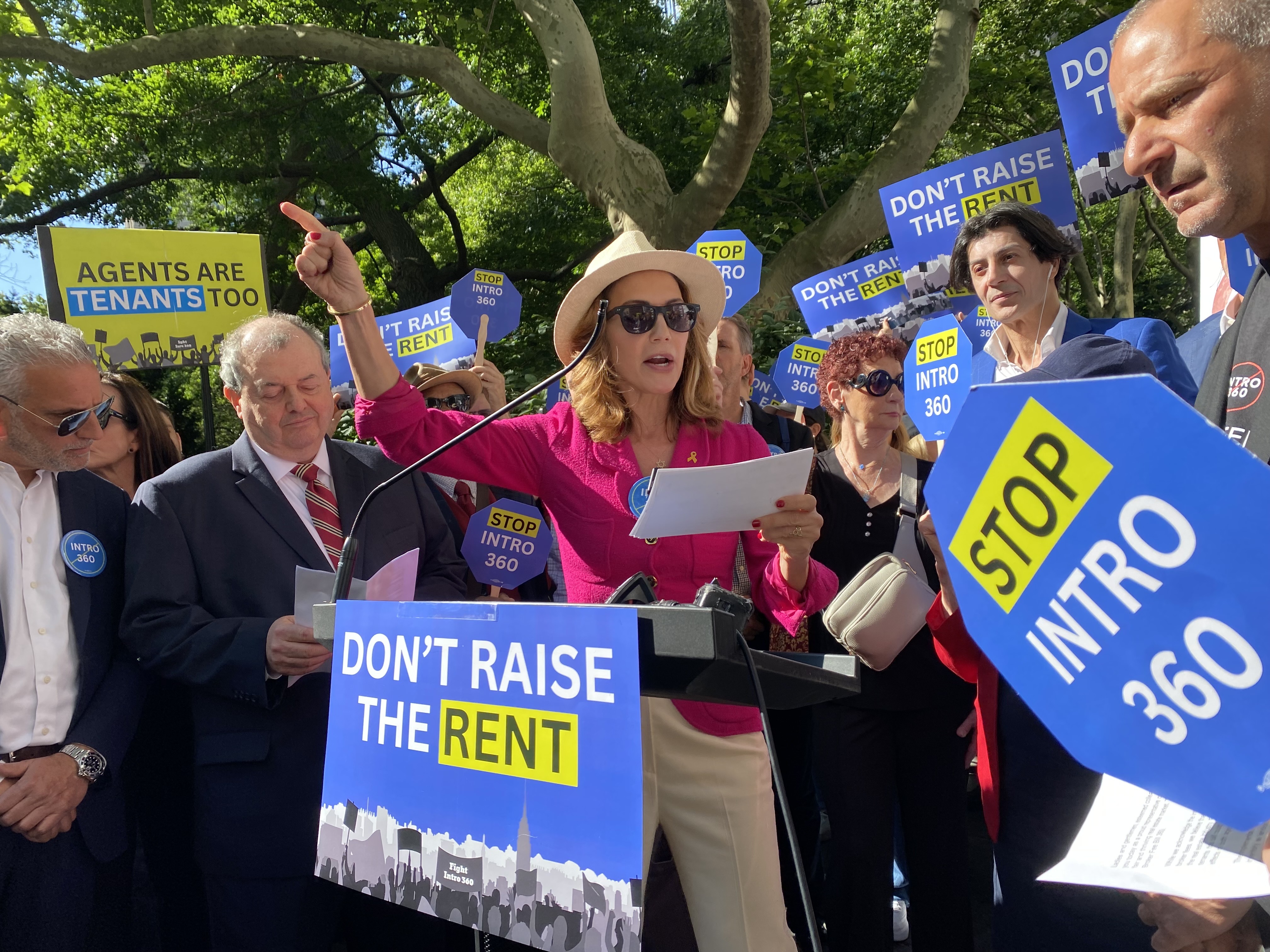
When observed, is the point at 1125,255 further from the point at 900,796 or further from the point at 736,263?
the point at 900,796

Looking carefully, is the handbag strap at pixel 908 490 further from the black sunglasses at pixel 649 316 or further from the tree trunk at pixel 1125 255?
the tree trunk at pixel 1125 255

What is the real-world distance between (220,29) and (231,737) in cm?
996

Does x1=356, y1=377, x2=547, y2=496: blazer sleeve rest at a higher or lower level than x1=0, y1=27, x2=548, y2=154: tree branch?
lower

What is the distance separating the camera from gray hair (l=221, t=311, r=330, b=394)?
2850mm

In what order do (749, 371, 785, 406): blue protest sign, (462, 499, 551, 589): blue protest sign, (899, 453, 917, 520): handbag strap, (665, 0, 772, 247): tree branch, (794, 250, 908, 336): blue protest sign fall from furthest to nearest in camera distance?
(665, 0, 772, 247): tree branch, (749, 371, 785, 406): blue protest sign, (794, 250, 908, 336): blue protest sign, (462, 499, 551, 589): blue protest sign, (899, 453, 917, 520): handbag strap

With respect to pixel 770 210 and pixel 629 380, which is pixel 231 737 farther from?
pixel 770 210

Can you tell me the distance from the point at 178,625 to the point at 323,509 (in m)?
0.51

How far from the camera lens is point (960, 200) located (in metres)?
4.77

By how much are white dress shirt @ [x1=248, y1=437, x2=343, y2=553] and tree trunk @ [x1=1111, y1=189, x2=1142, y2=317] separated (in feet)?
42.7

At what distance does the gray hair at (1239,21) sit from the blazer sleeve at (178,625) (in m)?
2.32

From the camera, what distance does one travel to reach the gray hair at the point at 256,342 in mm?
2850

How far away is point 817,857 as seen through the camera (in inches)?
148

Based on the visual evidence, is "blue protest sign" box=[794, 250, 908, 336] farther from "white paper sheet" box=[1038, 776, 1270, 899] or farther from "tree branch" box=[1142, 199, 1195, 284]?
"tree branch" box=[1142, 199, 1195, 284]

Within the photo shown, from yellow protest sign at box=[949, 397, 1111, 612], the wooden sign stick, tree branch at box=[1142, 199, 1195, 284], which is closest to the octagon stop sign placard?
yellow protest sign at box=[949, 397, 1111, 612]
